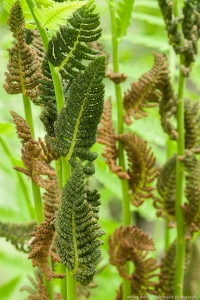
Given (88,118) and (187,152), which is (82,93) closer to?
(88,118)

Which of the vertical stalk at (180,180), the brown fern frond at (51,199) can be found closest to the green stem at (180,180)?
the vertical stalk at (180,180)

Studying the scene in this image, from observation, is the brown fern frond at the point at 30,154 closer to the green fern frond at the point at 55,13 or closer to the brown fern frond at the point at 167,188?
the green fern frond at the point at 55,13

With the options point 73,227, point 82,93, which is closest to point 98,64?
point 82,93

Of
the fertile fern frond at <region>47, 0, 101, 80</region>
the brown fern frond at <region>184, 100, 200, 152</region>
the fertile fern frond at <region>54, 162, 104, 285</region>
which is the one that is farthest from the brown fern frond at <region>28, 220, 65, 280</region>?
the brown fern frond at <region>184, 100, 200, 152</region>

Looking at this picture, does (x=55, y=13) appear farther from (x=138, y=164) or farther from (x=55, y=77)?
(x=138, y=164)

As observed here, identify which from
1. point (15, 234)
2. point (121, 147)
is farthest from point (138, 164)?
point (15, 234)

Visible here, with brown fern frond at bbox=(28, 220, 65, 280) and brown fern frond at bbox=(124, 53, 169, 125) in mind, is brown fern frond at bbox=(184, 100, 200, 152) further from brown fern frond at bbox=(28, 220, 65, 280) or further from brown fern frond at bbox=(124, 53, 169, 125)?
brown fern frond at bbox=(28, 220, 65, 280)
